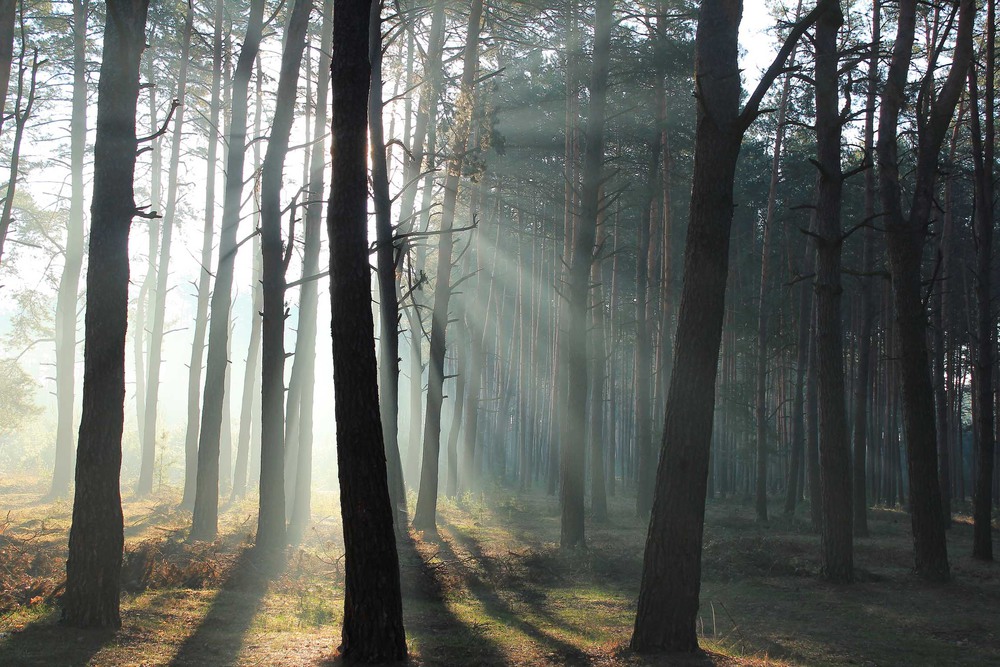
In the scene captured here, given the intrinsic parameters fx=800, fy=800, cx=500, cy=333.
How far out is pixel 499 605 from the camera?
9.43 metres

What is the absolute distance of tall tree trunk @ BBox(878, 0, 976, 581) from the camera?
11344 millimetres

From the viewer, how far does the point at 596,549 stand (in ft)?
46.6

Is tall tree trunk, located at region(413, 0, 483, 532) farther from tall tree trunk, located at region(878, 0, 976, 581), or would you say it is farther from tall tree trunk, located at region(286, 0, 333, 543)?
tall tree trunk, located at region(878, 0, 976, 581)

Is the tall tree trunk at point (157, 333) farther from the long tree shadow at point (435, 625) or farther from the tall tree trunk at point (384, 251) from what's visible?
the long tree shadow at point (435, 625)

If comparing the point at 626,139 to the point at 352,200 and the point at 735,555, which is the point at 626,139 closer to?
the point at 735,555

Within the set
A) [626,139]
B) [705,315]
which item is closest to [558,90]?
[626,139]

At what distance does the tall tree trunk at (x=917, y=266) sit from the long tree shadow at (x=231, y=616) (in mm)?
8983

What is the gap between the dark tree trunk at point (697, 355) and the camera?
252 inches

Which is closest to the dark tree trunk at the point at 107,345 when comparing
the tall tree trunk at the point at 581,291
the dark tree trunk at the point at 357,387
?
the dark tree trunk at the point at 357,387

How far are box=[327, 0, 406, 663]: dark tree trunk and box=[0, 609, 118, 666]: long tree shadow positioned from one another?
2003 millimetres

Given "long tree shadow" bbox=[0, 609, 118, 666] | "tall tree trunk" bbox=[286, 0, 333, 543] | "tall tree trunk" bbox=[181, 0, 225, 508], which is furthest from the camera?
"tall tree trunk" bbox=[181, 0, 225, 508]

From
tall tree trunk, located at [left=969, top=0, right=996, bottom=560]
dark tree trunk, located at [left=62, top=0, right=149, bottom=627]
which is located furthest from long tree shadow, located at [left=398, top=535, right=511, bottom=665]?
tall tree trunk, located at [left=969, top=0, right=996, bottom=560]

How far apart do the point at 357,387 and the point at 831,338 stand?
8144 mm

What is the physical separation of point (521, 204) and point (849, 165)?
11.7 metres
